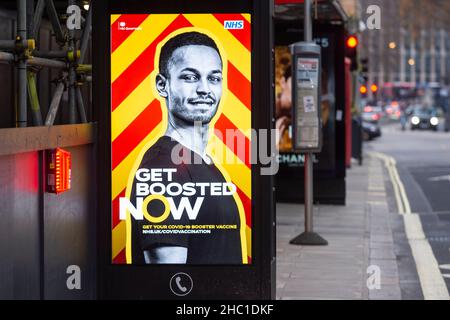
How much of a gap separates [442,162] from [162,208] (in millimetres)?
28386

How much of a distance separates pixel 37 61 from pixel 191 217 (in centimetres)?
146

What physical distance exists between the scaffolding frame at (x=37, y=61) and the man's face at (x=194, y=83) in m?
0.83

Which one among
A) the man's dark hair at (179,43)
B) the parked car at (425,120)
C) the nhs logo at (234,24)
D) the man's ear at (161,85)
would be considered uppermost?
the parked car at (425,120)

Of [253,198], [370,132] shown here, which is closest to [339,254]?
[253,198]

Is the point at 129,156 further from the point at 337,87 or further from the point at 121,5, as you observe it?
the point at 337,87

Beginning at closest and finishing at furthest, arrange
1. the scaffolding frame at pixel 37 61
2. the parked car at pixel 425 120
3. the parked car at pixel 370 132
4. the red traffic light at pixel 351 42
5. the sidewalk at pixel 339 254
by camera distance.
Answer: the scaffolding frame at pixel 37 61
the sidewalk at pixel 339 254
the red traffic light at pixel 351 42
the parked car at pixel 370 132
the parked car at pixel 425 120

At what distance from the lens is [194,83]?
770 centimetres

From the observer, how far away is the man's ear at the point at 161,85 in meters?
7.68

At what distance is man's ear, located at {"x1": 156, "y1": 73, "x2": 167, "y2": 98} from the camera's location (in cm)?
768

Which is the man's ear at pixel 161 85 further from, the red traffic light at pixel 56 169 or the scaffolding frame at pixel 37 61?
the red traffic light at pixel 56 169

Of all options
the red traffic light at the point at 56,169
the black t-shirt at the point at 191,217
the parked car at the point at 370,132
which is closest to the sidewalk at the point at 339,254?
the black t-shirt at the point at 191,217

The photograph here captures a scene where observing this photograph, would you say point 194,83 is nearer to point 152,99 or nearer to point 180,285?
point 152,99

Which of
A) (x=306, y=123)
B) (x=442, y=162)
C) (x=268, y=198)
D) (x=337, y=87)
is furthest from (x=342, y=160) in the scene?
(x=442, y=162)

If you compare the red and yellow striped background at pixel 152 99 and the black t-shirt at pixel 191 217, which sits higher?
the red and yellow striped background at pixel 152 99
